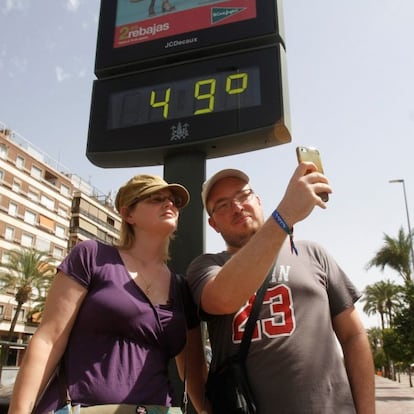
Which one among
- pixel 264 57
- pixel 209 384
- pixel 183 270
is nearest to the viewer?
pixel 209 384

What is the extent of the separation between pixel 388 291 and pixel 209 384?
168 ft

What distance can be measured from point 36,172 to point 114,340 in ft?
148

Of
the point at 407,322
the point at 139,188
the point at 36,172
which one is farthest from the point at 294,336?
the point at 36,172

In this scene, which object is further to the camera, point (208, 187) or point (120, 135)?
point (120, 135)

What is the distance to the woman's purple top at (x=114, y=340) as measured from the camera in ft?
5.44

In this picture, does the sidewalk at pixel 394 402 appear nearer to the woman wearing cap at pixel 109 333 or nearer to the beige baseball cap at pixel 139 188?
the woman wearing cap at pixel 109 333

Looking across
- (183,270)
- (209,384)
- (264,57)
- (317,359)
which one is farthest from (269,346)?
(264,57)

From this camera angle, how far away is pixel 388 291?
4850 cm

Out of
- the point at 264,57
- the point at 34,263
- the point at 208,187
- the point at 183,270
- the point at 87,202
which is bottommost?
the point at 183,270

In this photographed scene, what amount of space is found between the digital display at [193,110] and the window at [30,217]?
40.5 m

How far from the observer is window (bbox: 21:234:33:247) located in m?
40.6

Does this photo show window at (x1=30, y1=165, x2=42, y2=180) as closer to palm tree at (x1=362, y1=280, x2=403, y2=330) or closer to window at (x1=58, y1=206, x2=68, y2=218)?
window at (x1=58, y1=206, x2=68, y2=218)

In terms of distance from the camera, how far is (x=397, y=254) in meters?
40.1

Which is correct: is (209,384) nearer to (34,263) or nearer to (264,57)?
(264,57)
